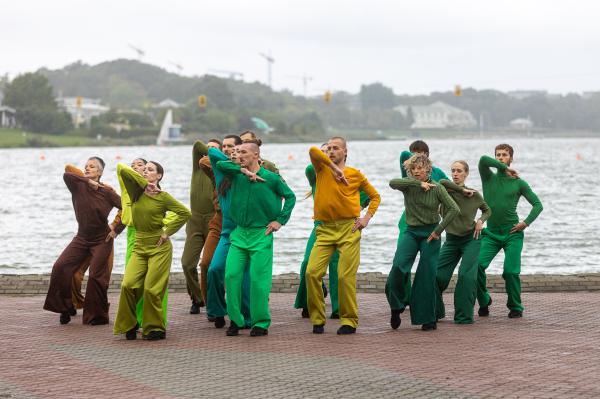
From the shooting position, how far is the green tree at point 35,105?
6732 inches

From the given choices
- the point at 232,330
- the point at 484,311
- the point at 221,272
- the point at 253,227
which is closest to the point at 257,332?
the point at 232,330

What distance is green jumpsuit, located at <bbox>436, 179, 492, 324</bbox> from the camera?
1318 centimetres

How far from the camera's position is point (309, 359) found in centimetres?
1068

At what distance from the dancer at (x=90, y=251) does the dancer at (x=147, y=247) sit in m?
0.99

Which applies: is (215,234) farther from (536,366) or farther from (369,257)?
(369,257)

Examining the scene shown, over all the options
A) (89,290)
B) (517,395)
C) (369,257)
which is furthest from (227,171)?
(369,257)

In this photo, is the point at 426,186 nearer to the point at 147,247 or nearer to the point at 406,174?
the point at 406,174

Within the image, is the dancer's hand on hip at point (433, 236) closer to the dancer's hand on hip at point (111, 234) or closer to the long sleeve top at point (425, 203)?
the long sleeve top at point (425, 203)

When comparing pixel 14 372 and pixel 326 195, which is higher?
pixel 326 195

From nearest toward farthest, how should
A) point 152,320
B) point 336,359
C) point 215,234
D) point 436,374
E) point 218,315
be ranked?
1. point 436,374
2. point 336,359
3. point 152,320
4. point 218,315
5. point 215,234

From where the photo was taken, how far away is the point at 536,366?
1020cm

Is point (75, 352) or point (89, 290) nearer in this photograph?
point (75, 352)

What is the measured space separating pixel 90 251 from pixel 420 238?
369 centimetres

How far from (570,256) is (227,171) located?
18.4m
